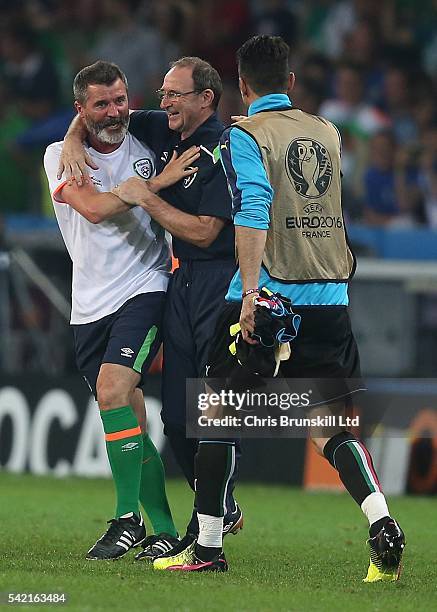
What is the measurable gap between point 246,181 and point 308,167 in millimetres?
360

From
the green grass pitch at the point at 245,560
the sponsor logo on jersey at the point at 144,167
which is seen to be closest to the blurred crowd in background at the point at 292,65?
the green grass pitch at the point at 245,560

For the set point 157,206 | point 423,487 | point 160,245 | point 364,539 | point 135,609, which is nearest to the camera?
point 135,609

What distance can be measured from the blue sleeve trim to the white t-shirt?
47.5 inches

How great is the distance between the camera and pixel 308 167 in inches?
247

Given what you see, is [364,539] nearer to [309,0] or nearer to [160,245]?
[160,245]

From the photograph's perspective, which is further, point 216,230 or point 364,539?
point 364,539

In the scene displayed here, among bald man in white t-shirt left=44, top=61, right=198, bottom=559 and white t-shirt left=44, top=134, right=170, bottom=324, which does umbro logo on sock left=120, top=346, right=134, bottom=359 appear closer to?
bald man in white t-shirt left=44, top=61, right=198, bottom=559

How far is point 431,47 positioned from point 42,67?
455 centimetres

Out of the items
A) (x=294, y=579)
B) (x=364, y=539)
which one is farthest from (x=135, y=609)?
(x=364, y=539)

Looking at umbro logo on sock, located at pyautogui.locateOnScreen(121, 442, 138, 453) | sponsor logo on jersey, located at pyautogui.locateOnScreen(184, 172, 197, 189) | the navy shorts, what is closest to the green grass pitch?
umbro logo on sock, located at pyautogui.locateOnScreen(121, 442, 138, 453)

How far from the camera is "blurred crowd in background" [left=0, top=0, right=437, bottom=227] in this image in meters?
14.3

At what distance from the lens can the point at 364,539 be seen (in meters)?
8.32

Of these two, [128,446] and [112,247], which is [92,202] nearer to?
[112,247]

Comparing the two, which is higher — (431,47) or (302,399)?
(431,47)
